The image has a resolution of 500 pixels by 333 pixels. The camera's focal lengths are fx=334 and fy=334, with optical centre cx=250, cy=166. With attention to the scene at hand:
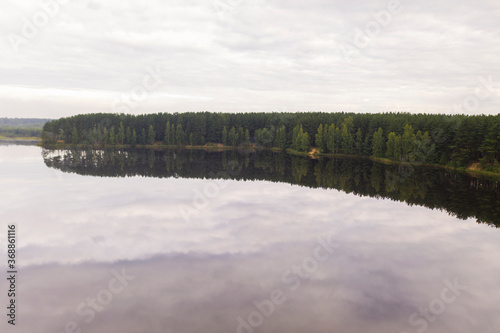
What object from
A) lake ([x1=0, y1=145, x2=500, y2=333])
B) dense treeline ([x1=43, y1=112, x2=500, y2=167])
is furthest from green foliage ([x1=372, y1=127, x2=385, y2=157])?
lake ([x1=0, y1=145, x2=500, y2=333])

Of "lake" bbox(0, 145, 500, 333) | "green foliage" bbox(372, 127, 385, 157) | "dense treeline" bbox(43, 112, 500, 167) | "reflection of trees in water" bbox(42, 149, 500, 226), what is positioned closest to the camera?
"lake" bbox(0, 145, 500, 333)

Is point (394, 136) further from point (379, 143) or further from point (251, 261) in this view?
point (251, 261)

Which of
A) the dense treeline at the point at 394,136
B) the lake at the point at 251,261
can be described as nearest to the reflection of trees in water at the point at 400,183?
the lake at the point at 251,261

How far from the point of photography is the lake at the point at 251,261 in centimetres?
1988

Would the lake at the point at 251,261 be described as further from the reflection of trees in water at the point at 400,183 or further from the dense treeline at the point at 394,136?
Answer: the dense treeline at the point at 394,136

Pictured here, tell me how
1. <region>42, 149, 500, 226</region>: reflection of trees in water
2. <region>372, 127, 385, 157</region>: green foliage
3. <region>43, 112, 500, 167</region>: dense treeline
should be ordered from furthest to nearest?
<region>372, 127, 385, 157</region>: green foliage → <region>43, 112, 500, 167</region>: dense treeline → <region>42, 149, 500, 226</region>: reflection of trees in water

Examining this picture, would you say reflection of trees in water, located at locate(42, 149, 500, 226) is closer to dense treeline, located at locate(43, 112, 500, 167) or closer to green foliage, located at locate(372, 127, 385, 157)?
dense treeline, located at locate(43, 112, 500, 167)

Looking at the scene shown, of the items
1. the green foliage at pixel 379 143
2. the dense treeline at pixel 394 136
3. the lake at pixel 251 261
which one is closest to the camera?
the lake at pixel 251 261

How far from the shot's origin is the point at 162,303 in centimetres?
2106

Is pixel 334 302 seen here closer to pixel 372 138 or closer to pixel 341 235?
pixel 341 235

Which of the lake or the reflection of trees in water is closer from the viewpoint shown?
the lake

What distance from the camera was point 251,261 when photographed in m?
28.3

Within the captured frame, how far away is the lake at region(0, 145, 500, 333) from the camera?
19875 mm

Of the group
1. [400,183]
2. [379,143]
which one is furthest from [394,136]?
[400,183]
